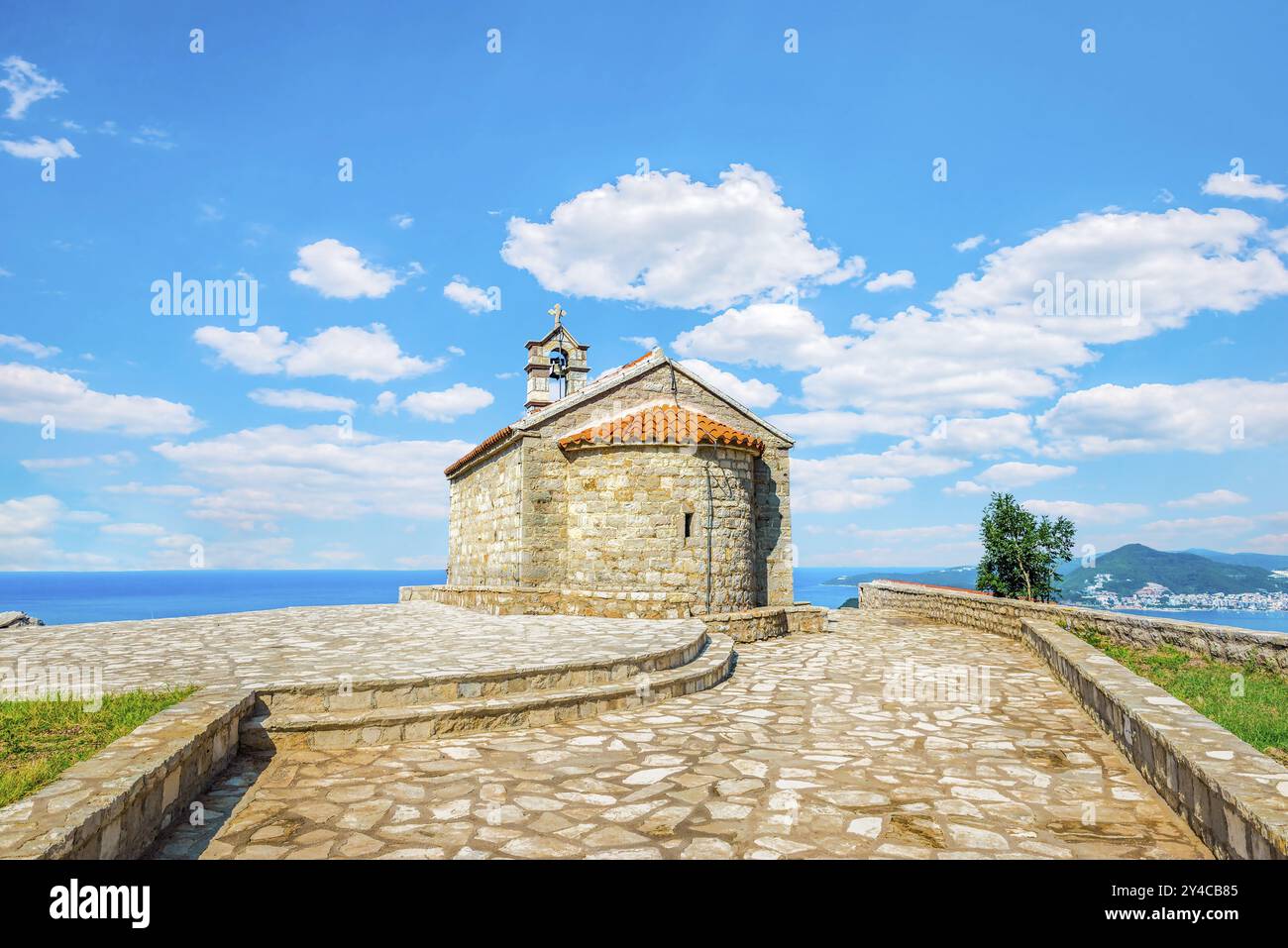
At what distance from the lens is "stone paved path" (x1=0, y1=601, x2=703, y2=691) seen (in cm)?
714

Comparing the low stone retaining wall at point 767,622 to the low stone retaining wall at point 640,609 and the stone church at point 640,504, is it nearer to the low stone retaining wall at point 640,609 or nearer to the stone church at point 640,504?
the low stone retaining wall at point 640,609

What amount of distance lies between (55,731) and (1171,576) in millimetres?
123593

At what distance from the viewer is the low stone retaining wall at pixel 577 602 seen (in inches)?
556

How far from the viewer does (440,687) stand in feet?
21.9

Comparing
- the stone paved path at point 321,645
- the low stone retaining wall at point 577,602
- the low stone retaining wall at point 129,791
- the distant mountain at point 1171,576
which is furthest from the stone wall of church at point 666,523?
the distant mountain at point 1171,576

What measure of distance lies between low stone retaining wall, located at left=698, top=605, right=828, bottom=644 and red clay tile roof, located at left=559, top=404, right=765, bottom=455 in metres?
3.59

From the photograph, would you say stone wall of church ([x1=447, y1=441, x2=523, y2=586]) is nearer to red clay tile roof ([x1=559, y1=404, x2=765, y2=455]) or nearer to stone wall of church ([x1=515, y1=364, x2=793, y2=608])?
stone wall of church ([x1=515, y1=364, x2=793, y2=608])

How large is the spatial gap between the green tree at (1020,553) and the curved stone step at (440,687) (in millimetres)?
22045

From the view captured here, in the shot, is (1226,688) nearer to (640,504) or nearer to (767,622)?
(767,622)

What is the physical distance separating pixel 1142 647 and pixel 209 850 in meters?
11.6

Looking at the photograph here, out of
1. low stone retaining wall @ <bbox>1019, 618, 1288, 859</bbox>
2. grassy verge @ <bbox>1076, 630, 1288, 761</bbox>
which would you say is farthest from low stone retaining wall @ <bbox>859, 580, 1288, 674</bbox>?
low stone retaining wall @ <bbox>1019, 618, 1288, 859</bbox>
